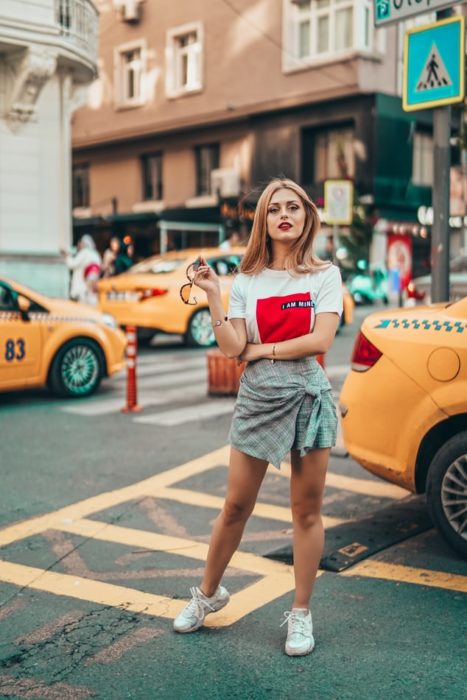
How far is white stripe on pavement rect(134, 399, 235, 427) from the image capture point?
923 cm

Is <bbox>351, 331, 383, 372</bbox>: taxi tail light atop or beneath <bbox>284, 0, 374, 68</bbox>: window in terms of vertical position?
beneath

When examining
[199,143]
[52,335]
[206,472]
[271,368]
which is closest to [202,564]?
[271,368]

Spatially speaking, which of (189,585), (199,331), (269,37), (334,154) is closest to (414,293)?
(199,331)

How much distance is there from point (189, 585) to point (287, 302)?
1.67 meters

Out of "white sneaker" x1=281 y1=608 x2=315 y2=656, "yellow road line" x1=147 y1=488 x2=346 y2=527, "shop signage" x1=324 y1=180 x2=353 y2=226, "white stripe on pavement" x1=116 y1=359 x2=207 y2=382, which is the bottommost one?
"yellow road line" x1=147 y1=488 x2=346 y2=527

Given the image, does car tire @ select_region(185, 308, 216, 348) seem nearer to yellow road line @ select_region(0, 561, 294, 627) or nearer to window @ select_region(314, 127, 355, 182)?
yellow road line @ select_region(0, 561, 294, 627)

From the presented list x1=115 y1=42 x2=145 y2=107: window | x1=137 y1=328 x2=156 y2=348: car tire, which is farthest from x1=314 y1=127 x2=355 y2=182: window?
x1=137 y1=328 x2=156 y2=348: car tire

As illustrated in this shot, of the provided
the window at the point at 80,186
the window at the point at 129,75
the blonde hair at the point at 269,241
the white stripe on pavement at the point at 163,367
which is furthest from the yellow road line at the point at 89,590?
the window at the point at 80,186

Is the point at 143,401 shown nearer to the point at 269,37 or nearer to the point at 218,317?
the point at 218,317

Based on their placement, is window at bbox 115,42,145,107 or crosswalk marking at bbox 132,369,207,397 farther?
window at bbox 115,42,145,107

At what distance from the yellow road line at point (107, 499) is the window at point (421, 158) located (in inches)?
979

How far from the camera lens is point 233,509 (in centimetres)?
384

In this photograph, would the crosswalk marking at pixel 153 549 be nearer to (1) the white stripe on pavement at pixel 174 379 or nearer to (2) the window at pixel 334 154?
(1) the white stripe on pavement at pixel 174 379

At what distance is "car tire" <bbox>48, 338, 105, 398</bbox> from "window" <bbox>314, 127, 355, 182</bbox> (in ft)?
65.8
